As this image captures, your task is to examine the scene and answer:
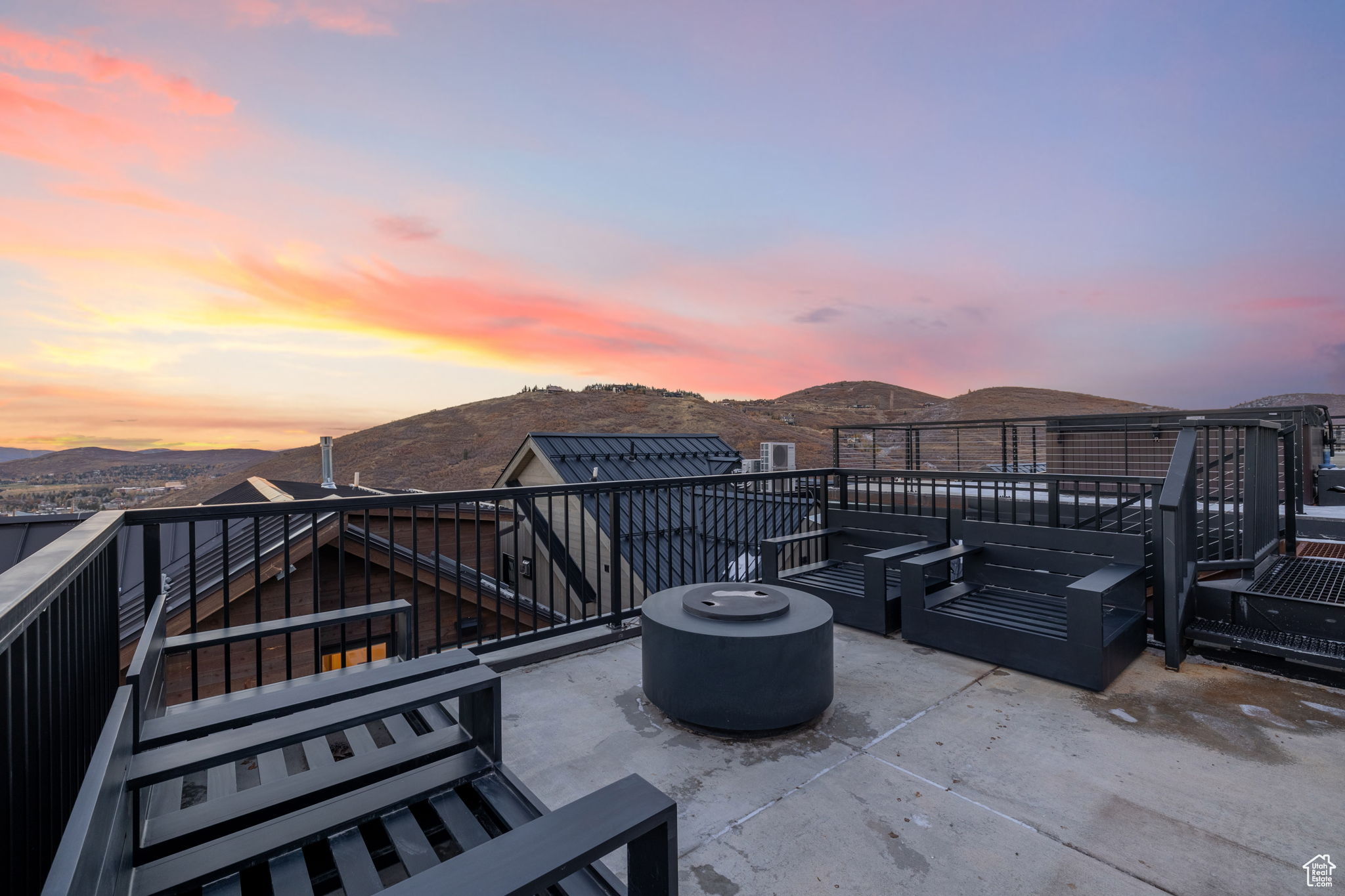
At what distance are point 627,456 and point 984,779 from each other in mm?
10805

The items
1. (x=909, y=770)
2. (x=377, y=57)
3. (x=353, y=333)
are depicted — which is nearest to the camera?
(x=909, y=770)

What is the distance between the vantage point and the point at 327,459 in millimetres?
12938

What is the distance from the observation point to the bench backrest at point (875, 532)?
460cm

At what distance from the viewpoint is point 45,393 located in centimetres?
1419

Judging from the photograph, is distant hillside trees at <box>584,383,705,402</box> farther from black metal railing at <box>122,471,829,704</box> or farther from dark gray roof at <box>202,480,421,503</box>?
black metal railing at <box>122,471,829,704</box>

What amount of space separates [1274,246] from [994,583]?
40.0 ft

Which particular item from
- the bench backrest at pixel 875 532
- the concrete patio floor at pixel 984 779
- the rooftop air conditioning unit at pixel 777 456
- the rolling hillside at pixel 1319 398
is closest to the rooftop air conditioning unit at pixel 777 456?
the rooftop air conditioning unit at pixel 777 456

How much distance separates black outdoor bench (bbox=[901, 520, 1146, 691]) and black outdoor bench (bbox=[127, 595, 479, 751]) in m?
2.99

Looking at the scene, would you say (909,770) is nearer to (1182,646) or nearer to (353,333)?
(1182,646)

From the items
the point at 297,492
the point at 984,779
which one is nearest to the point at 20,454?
the point at 297,492

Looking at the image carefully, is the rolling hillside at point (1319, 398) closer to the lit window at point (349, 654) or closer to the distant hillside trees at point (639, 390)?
the lit window at point (349, 654)

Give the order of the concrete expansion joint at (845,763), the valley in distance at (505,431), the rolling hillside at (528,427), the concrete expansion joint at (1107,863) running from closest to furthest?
the concrete expansion joint at (1107,863)
the concrete expansion joint at (845,763)
the valley in distance at (505,431)
the rolling hillside at (528,427)

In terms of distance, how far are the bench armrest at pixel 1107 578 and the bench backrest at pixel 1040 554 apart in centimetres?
11

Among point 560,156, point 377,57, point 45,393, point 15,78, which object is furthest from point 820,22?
point 45,393
